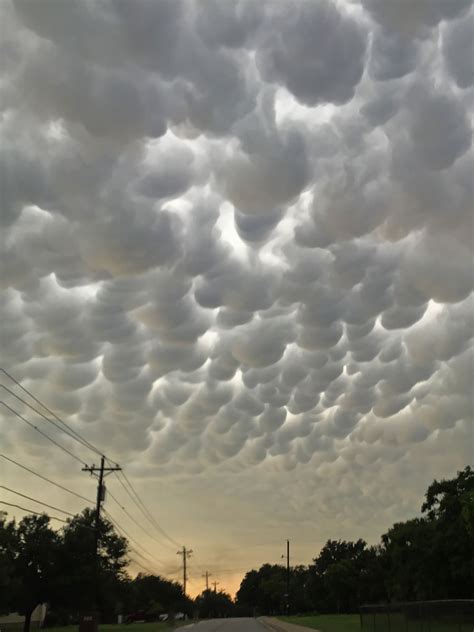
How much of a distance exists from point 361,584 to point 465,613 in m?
111

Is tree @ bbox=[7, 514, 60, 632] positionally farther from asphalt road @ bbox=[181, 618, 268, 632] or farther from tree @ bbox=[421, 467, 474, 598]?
tree @ bbox=[421, 467, 474, 598]

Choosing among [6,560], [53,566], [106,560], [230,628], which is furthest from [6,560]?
[230,628]

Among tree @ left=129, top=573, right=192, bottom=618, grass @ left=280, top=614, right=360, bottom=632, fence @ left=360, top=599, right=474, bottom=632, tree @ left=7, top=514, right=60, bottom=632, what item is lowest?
fence @ left=360, top=599, right=474, bottom=632

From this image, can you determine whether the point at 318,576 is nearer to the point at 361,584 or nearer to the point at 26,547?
the point at 361,584

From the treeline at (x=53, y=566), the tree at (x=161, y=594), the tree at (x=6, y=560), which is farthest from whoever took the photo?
the tree at (x=161, y=594)

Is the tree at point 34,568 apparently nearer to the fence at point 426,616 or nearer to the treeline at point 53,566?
the treeline at point 53,566

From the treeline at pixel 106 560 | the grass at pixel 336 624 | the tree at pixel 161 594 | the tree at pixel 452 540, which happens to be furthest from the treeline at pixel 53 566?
the tree at pixel 161 594

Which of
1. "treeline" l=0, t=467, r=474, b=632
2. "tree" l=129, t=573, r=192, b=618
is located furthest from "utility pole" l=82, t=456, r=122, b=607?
"tree" l=129, t=573, r=192, b=618

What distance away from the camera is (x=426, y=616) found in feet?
75.6

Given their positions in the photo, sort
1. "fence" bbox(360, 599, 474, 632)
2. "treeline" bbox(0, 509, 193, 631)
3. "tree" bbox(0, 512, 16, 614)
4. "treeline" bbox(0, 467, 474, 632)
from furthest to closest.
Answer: "treeline" bbox(0, 509, 193, 631) → "treeline" bbox(0, 467, 474, 632) → "tree" bbox(0, 512, 16, 614) → "fence" bbox(360, 599, 474, 632)

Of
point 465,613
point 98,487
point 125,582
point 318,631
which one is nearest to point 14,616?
point 125,582

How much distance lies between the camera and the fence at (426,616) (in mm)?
18578

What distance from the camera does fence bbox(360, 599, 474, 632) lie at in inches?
731

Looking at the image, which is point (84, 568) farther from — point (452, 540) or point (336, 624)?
point (452, 540)
